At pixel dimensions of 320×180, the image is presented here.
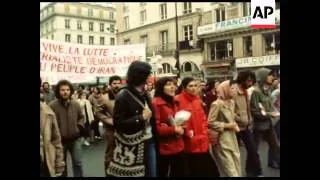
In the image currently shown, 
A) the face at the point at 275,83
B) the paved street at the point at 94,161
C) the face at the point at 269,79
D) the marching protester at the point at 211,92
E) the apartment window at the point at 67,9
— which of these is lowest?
the paved street at the point at 94,161

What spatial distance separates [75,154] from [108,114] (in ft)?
2.02

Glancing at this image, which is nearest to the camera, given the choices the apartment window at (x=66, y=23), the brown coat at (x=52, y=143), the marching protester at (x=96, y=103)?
the brown coat at (x=52, y=143)

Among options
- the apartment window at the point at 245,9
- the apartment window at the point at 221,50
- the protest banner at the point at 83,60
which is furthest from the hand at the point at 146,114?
the apartment window at the point at 245,9

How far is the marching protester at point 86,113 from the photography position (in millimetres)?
5526

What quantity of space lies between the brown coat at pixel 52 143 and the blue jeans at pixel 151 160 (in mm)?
999

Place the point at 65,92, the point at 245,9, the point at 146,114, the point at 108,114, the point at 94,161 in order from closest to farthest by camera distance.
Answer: the point at 146,114, the point at 65,92, the point at 108,114, the point at 94,161, the point at 245,9

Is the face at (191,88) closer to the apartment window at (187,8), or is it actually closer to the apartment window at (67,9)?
the apartment window at (187,8)

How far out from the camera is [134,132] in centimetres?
527

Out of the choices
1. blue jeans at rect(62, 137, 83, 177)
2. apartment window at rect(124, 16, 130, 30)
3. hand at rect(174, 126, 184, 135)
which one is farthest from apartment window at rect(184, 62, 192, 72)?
blue jeans at rect(62, 137, 83, 177)

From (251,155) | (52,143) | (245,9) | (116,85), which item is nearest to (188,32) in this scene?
(245,9)

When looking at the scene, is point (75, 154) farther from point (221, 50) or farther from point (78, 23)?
point (221, 50)
